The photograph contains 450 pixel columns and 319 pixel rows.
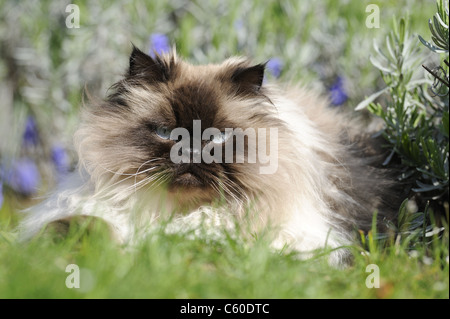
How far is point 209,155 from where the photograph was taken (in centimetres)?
251

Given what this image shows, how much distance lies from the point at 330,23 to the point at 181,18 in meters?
1.46

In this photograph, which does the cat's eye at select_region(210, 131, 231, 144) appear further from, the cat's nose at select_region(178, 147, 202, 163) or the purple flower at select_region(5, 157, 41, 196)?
the purple flower at select_region(5, 157, 41, 196)

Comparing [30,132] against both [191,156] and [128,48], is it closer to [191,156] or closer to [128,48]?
[128,48]

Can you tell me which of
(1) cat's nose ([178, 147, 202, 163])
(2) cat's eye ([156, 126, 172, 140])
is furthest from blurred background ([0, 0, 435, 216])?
(1) cat's nose ([178, 147, 202, 163])

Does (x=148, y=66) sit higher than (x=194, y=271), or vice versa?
(x=148, y=66)

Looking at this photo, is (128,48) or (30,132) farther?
(128,48)

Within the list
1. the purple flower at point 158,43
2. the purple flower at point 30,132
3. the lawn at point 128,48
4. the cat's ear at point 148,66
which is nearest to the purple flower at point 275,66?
→ the lawn at point 128,48

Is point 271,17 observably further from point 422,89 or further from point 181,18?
point 422,89

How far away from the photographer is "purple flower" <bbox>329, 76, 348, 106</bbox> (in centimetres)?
438

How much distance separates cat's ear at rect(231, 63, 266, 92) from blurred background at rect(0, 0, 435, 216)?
1585 mm

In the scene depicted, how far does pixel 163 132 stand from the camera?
8.57ft

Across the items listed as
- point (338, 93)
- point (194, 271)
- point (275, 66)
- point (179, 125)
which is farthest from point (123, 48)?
point (194, 271)

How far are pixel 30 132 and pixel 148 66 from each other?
251cm
